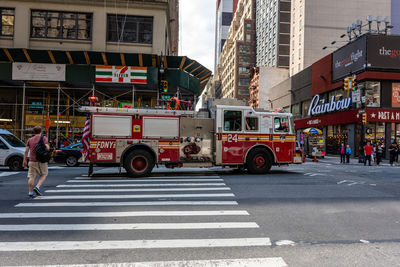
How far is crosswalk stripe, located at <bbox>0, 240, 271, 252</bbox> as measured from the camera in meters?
4.45

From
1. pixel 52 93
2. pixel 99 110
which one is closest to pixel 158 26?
pixel 52 93

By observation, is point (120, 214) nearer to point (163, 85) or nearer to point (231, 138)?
point (231, 138)

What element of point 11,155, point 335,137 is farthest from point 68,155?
point 335,137

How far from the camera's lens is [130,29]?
24.7 meters

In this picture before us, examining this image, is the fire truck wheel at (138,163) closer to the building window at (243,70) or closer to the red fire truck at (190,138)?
the red fire truck at (190,138)

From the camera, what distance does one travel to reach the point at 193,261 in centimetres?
399

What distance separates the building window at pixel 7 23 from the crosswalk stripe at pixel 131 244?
24.6 meters

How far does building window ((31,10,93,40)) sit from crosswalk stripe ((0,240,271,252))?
2268 centimetres

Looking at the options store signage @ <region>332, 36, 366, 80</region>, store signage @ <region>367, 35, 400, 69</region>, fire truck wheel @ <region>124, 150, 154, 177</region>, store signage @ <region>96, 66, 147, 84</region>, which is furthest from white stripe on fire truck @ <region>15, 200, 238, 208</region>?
store signage @ <region>367, 35, 400, 69</region>

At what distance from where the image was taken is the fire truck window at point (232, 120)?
41.3 ft

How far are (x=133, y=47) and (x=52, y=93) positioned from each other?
779 cm

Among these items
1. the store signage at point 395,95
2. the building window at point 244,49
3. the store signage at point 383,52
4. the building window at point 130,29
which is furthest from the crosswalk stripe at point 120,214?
the building window at point 244,49

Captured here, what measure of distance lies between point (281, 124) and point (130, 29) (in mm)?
16625

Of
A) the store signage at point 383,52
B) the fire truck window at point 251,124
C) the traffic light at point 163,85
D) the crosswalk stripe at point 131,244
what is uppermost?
the store signage at point 383,52
